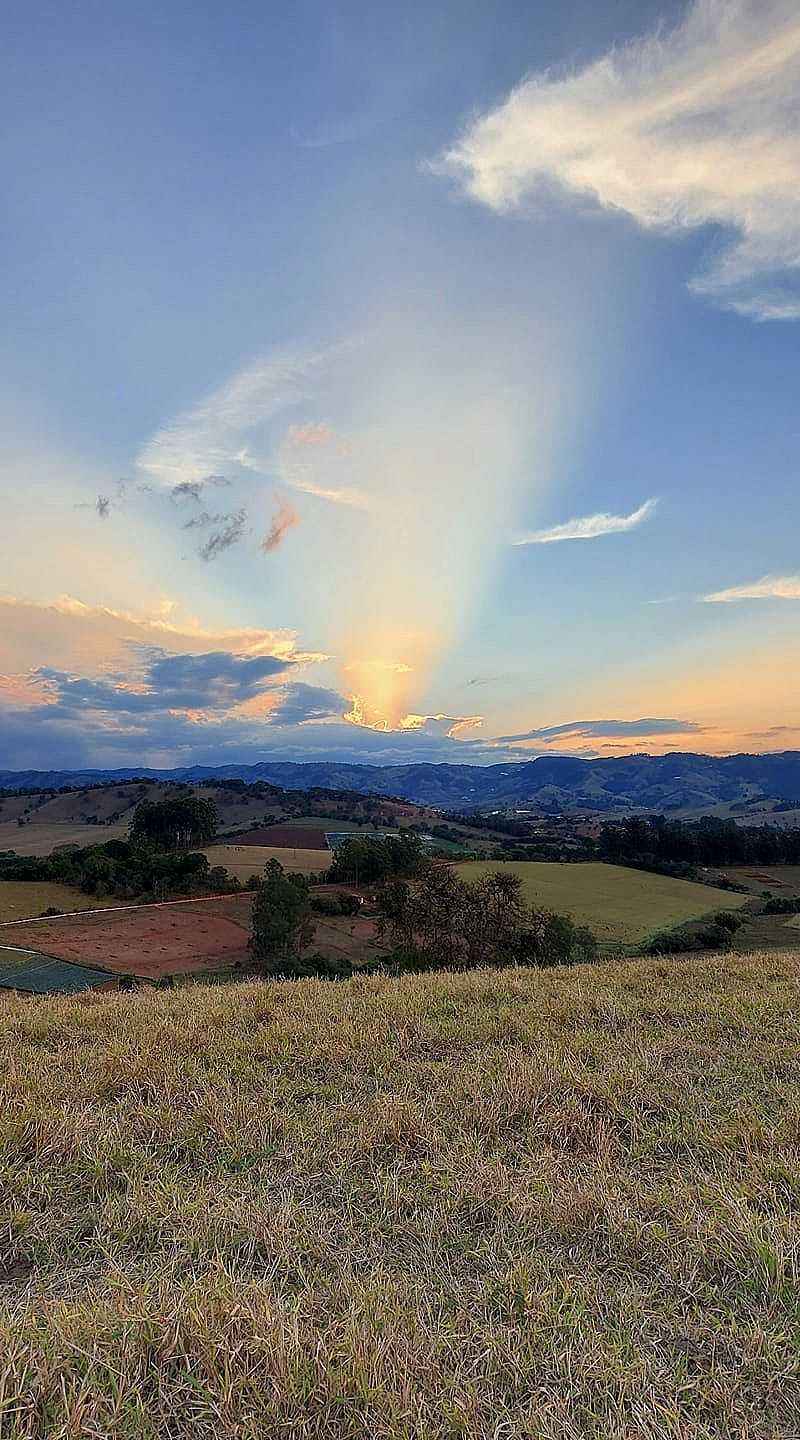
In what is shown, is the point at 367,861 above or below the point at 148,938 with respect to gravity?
above

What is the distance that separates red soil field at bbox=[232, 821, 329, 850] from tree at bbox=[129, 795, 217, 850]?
12.8 meters

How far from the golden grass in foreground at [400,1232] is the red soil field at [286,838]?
104 metres

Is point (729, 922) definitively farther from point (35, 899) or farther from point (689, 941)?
point (35, 899)

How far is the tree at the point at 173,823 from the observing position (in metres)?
100

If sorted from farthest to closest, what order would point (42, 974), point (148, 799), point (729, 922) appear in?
1. point (148, 799)
2. point (729, 922)
3. point (42, 974)

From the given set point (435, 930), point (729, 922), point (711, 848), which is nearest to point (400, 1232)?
point (435, 930)

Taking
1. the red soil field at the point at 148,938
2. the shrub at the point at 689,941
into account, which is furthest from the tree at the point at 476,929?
the red soil field at the point at 148,938

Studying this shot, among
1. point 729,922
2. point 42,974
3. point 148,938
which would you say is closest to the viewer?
point 42,974

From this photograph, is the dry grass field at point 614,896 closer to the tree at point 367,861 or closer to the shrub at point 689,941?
the shrub at point 689,941

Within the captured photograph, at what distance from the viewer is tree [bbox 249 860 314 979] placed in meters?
51.2

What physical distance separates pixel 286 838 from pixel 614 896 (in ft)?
207

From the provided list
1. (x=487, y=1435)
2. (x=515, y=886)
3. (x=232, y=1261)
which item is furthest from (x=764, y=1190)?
(x=515, y=886)

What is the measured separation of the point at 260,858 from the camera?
95750mm

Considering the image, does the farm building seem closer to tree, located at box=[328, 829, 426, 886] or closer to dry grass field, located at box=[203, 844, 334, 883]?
dry grass field, located at box=[203, 844, 334, 883]
